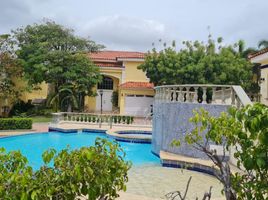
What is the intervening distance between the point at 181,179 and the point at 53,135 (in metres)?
13.3

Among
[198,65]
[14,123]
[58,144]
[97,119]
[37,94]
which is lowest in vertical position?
[58,144]

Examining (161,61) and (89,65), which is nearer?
(161,61)

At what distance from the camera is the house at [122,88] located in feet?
108

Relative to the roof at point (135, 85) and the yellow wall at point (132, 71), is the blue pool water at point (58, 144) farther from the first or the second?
the yellow wall at point (132, 71)

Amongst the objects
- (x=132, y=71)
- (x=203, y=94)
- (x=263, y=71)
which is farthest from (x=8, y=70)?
(x=263, y=71)

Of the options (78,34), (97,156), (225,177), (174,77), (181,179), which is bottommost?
(181,179)

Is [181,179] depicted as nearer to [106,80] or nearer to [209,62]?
[209,62]

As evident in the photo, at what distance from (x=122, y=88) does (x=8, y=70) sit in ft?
36.5

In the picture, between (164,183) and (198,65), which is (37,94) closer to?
(198,65)

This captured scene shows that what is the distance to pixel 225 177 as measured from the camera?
12.7 ft

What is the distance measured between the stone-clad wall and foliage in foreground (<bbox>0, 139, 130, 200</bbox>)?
9.27 meters

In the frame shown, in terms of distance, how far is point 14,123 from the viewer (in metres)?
21.2

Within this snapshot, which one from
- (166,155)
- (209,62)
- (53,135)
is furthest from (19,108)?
(166,155)

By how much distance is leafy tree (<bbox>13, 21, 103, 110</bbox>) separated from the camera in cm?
2967
